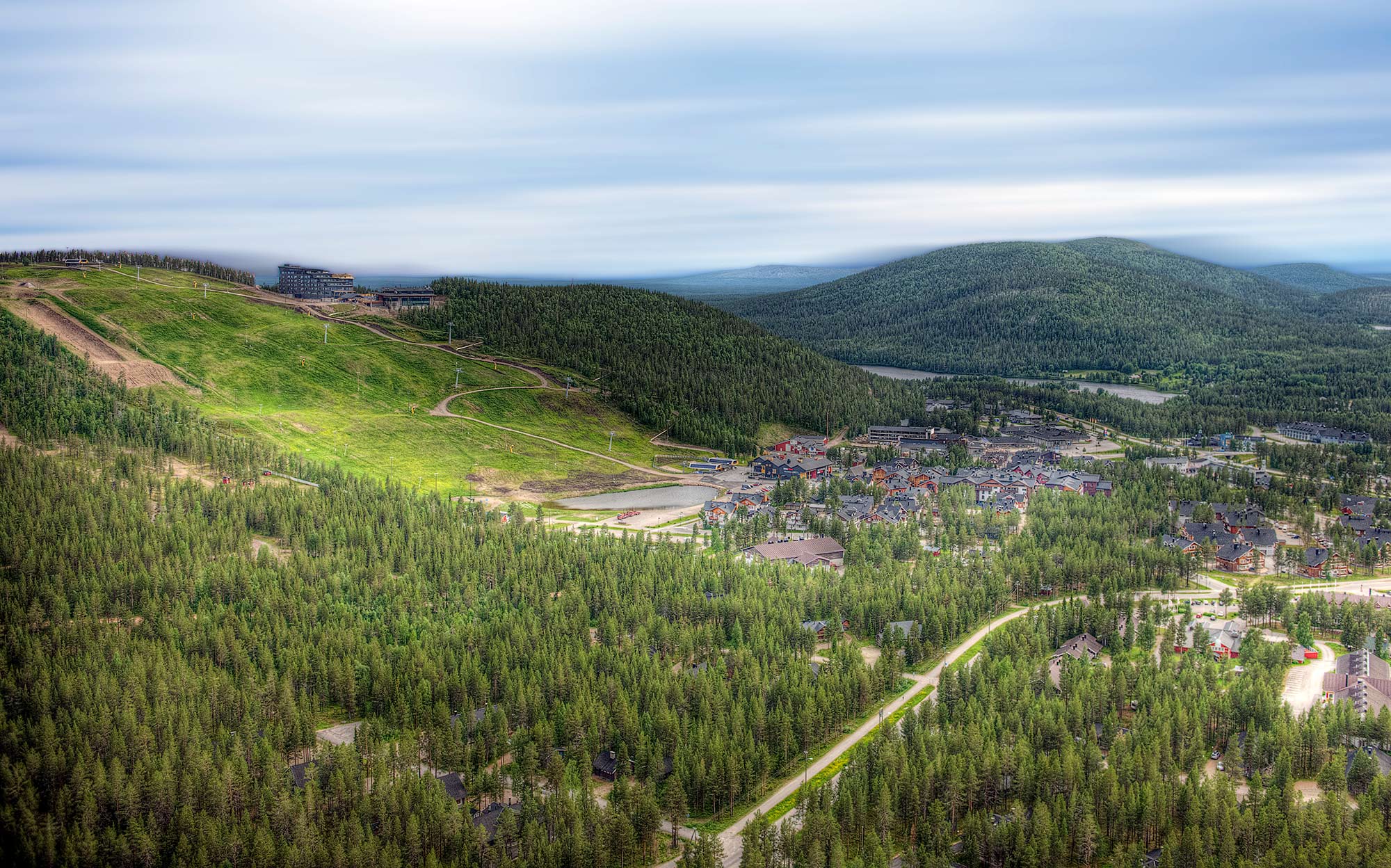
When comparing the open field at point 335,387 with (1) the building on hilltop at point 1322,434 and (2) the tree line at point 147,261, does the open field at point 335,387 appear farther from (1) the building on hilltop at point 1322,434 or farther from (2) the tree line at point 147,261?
(1) the building on hilltop at point 1322,434

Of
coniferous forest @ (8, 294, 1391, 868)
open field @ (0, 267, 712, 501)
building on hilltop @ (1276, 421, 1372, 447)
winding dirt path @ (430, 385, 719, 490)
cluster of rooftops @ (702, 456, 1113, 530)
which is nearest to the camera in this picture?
coniferous forest @ (8, 294, 1391, 868)

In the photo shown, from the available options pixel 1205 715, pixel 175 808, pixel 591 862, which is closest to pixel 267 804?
pixel 175 808

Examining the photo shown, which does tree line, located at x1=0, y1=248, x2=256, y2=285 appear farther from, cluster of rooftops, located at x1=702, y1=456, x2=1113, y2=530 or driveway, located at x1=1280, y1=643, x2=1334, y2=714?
driveway, located at x1=1280, y1=643, x2=1334, y2=714

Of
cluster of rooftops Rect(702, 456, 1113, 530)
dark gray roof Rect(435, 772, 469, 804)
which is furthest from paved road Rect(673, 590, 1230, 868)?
cluster of rooftops Rect(702, 456, 1113, 530)

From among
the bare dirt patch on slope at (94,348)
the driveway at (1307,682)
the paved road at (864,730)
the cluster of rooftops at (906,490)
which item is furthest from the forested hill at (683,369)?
the driveway at (1307,682)

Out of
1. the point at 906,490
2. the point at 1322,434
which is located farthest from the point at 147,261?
the point at 1322,434

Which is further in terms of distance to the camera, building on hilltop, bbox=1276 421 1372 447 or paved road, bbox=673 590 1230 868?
building on hilltop, bbox=1276 421 1372 447

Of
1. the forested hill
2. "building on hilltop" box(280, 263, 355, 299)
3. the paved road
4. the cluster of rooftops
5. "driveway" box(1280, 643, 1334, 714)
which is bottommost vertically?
the paved road

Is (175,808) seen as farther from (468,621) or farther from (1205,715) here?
(1205,715)

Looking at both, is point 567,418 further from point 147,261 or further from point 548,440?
point 147,261
